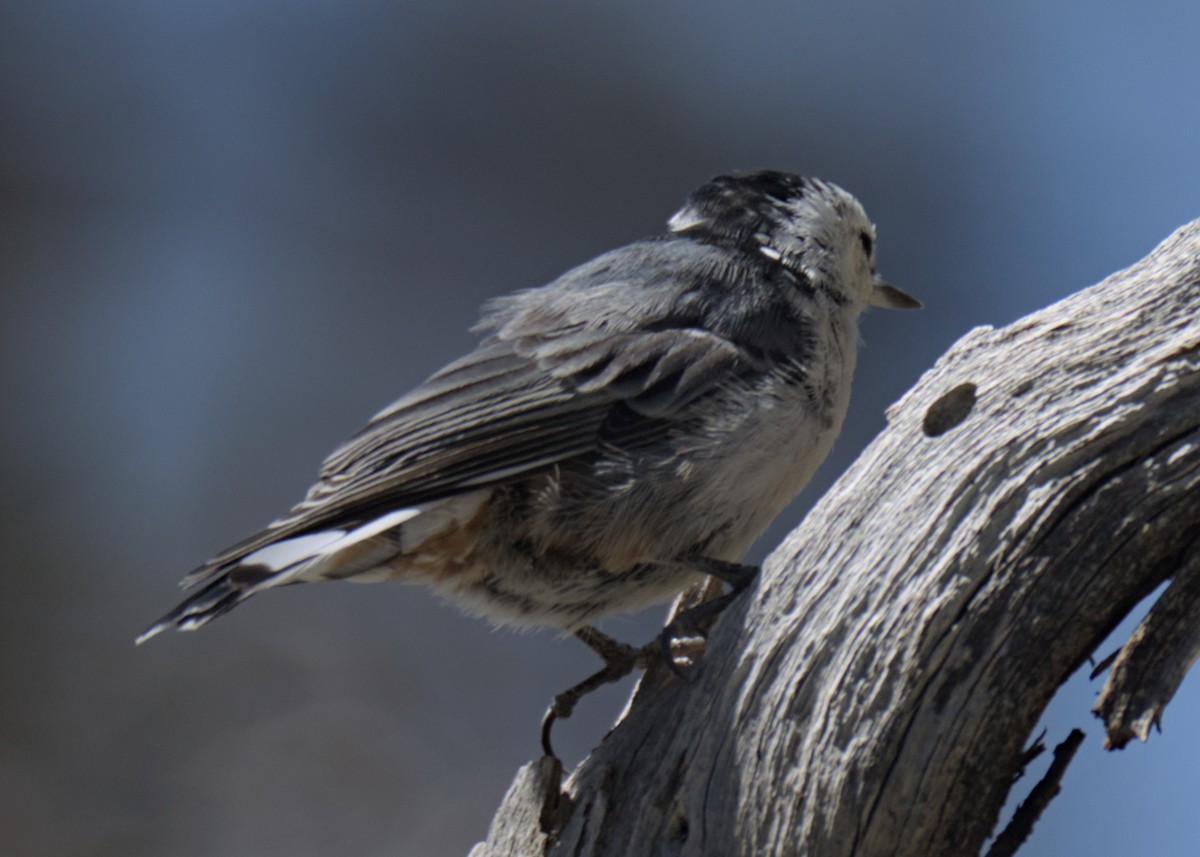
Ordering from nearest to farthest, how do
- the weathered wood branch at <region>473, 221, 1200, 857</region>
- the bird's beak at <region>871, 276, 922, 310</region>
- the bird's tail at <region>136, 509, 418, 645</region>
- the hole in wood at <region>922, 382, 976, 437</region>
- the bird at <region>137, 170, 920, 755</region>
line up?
the weathered wood branch at <region>473, 221, 1200, 857</region> → the hole in wood at <region>922, 382, 976, 437</region> → the bird's tail at <region>136, 509, 418, 645</region> → the bird at <region>137, 170, 920, 755</region> → the bird's beak at <region>871, 276, 922, 310</region>

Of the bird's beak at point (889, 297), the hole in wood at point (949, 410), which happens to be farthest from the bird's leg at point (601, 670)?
the bird's beak at point (889, 297)

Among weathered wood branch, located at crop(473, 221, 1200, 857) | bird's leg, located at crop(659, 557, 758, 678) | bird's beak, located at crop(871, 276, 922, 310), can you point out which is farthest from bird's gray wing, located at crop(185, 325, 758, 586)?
bird's beak, located at crop(871, 276, 922, 310)

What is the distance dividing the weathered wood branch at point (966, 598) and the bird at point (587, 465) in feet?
1.10

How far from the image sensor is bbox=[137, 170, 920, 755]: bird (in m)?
2.04

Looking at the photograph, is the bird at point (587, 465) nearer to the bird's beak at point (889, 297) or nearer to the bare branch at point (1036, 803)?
the bird's beak at point (889, 297)

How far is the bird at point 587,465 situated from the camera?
6.68 feet

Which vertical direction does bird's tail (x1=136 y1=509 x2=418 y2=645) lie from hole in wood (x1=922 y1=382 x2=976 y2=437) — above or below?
below

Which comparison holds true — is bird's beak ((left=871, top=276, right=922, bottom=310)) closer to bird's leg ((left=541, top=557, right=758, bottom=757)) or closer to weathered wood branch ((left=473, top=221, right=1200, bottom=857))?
bird's leg ((left=541, top=557, right=758, bottom=757))

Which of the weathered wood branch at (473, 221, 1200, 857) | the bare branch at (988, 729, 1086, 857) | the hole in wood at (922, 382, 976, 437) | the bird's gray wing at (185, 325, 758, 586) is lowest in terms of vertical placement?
the bare branch at (988, 729, 1086, 857)

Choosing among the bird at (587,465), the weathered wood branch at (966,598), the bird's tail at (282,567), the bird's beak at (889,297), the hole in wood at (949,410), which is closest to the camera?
the weathered wood branch at (966,598)

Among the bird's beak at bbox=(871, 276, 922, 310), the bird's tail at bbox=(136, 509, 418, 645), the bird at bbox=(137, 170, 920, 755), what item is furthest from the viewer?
the bird's beak at bbox=(871, 276, 922, 310)

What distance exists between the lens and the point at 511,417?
2.12 metres

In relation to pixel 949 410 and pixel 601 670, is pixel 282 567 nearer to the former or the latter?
pixel 601 670

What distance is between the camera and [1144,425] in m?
1.54
